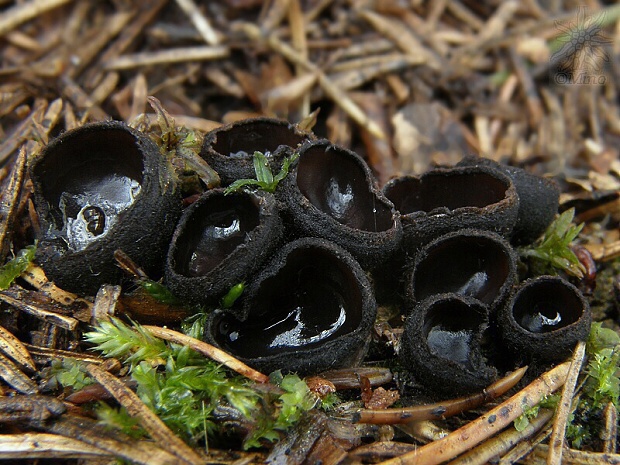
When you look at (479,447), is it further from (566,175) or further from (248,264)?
(566,175)

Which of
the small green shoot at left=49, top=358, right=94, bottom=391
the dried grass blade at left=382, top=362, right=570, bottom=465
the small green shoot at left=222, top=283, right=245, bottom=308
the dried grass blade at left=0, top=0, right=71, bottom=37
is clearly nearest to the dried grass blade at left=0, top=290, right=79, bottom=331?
the small green shoot at left=49, top=358, right=94, bottom=391

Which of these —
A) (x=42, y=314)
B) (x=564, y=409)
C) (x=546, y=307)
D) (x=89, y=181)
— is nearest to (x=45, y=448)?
(x=42, y=314)

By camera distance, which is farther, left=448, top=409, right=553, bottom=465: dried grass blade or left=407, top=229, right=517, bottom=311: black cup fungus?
left=407, top=229, right=517, bottom=311: black cup fungus

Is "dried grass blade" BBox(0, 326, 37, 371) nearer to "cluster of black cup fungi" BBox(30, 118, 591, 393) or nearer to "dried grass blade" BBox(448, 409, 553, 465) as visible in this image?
"cluster of black cup fungi" BBox(30, 118, 591, 393)

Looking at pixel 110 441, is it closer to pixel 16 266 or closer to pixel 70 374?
pixel 70 374

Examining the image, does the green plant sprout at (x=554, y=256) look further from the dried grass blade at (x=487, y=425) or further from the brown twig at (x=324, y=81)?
the brown twig at (x=324, y=81)
